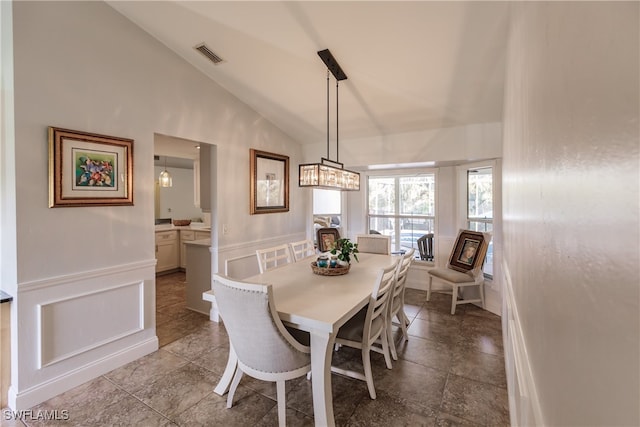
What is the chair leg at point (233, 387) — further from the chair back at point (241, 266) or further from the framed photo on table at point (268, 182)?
the framed photo on table at point (268, 182)

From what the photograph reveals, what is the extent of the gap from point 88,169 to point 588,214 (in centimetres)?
301

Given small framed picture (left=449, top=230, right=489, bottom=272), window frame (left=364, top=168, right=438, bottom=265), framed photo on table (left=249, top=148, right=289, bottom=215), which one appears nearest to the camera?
small framed picture (left=449, top=230, right=489, bottom=272)

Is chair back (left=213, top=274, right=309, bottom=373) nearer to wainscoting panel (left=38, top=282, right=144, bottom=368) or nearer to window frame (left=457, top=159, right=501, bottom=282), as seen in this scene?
wainscoting panel (left=38, top=282, right=144, bottom=368)

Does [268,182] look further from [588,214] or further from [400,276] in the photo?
[588,214]

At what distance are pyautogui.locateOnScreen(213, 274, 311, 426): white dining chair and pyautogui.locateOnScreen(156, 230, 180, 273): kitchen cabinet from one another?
4.36m

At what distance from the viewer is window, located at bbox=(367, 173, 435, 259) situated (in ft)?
15.6

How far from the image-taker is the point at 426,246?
4.77 m

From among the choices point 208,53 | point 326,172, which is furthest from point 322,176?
point 208,53

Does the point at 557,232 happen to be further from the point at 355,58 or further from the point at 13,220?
the point at 13,220

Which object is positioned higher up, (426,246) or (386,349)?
(426,246)

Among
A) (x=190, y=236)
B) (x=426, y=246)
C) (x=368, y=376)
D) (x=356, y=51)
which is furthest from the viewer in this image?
(x=190, y=236)

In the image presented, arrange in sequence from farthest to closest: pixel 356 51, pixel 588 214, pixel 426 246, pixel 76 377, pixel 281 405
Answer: pixel 426 246 < pixel 356 51 < pixel 76 377 < pixel 281 405 < pixel 588 214

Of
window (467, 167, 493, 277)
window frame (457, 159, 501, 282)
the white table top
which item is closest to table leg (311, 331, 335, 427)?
the white table top

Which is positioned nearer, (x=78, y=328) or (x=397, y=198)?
(x=78, y=328)
